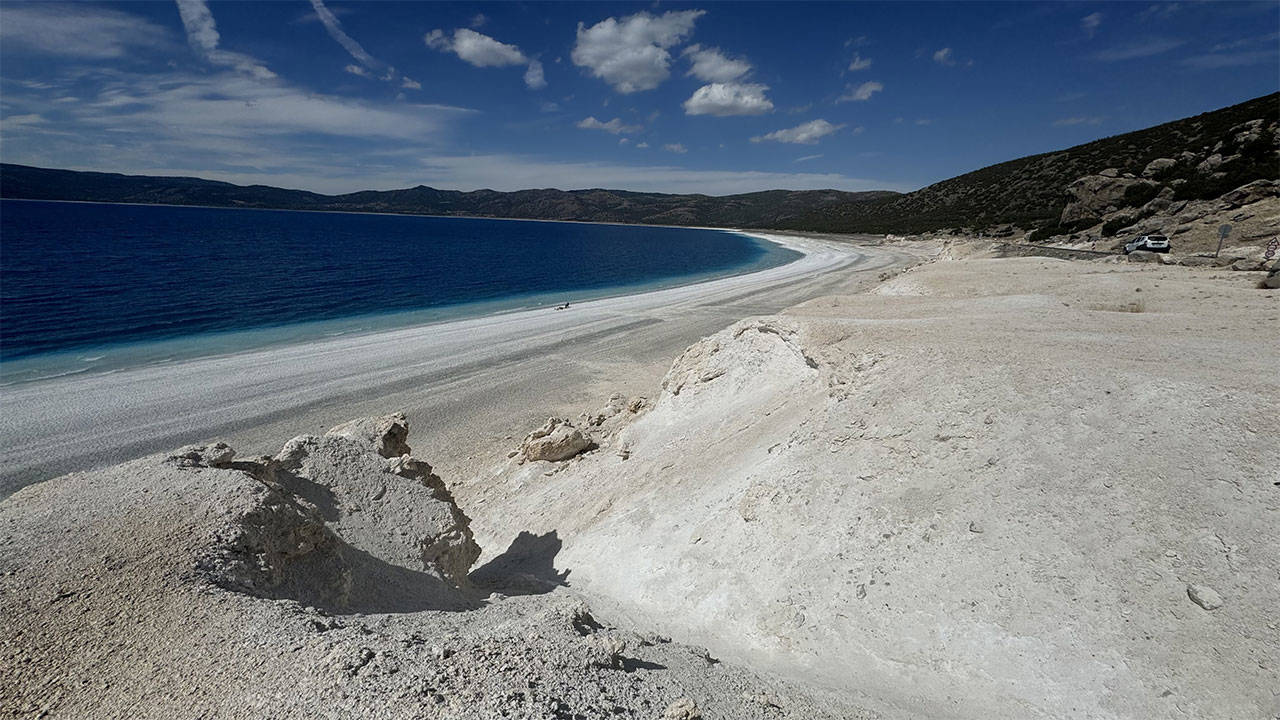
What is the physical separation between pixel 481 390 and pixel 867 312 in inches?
527

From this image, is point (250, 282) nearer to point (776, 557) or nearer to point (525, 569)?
point (525, 569)

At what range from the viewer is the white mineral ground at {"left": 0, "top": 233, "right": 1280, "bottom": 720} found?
3.08 m

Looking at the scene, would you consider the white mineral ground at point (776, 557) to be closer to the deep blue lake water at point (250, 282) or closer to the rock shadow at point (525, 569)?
the rock shadow at point (525, 569)

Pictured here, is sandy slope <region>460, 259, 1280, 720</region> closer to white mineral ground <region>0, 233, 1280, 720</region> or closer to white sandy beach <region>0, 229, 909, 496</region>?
white mineral ground <region>0, 233, 1280, 720</region>

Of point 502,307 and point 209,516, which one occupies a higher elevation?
point 209,516

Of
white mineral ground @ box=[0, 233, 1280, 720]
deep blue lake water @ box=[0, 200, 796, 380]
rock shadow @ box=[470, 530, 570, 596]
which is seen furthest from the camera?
deep blue lake water @ box=[0, 200, 796, 380]

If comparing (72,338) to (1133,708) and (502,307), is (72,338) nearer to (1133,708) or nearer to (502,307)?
(502,307)

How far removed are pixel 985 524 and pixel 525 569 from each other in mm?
6265

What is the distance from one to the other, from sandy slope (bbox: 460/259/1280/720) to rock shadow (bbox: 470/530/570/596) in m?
0.36

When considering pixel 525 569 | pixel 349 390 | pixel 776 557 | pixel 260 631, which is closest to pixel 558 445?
pixel 525 569

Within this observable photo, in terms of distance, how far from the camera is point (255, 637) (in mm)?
3088

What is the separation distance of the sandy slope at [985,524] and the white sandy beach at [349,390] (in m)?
8.63

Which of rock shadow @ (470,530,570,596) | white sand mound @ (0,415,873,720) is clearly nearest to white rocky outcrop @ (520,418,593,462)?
rock shadow @ (470,530,570,596)

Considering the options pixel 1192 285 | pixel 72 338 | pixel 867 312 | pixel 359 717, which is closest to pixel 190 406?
pixel 72 338
